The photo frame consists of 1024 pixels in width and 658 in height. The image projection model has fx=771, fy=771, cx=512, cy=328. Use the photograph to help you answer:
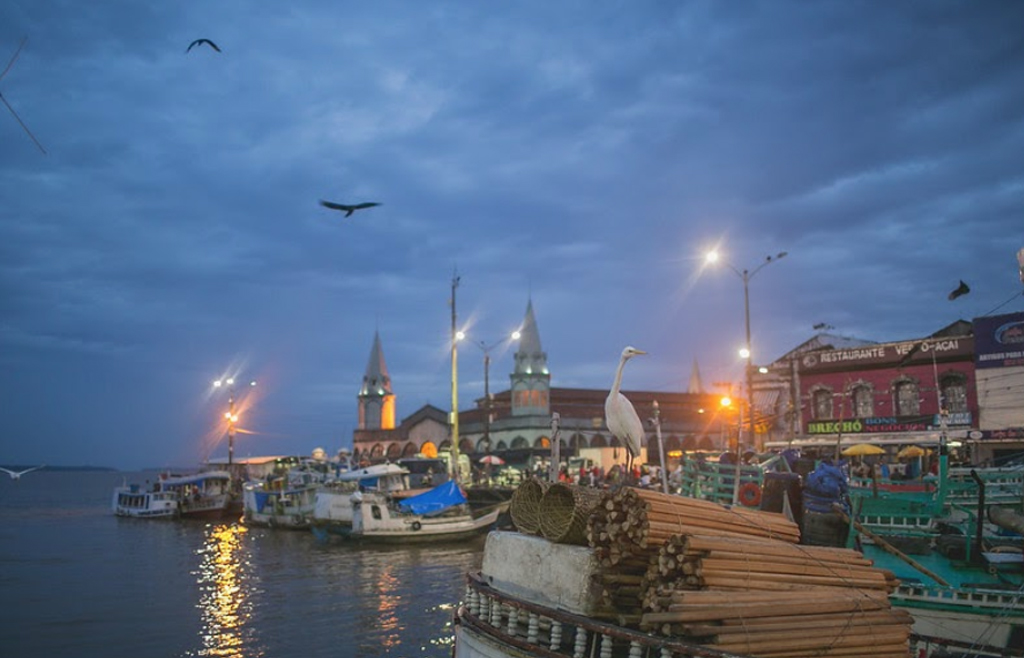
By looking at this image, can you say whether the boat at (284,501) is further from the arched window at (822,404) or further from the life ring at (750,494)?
the life ring at (750,494)

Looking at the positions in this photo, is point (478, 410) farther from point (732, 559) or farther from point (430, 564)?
point (732, 559)

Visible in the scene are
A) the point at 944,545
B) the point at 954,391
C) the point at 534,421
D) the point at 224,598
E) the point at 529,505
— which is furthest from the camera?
the point at 534,421

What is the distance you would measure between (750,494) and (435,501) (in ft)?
87.1

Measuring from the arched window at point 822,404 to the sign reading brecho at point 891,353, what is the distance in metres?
1.61

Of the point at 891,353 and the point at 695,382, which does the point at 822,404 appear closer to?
the point at 891,353

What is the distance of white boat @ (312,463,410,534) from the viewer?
131 ft

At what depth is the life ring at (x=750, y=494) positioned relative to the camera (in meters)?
13.3

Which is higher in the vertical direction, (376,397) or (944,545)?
(376,397)

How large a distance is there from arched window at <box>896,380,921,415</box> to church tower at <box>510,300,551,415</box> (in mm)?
43108

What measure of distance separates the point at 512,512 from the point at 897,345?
4256 cm

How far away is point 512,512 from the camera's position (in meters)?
9.05

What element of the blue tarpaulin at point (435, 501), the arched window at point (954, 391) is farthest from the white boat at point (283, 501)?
the arched window at point (954, 391)

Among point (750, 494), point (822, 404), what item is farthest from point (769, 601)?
point (822, 404)

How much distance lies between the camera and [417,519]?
37344 mm
